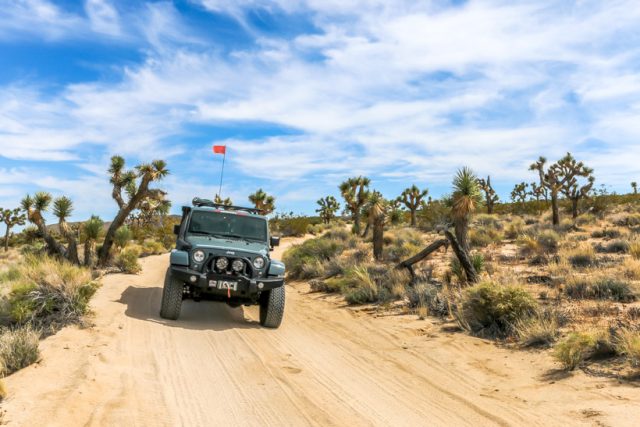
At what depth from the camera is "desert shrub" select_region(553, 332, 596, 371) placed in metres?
6.63

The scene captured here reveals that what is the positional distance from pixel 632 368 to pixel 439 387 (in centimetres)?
265

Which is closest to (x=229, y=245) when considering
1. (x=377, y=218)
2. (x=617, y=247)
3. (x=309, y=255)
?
(x=309, y=255)

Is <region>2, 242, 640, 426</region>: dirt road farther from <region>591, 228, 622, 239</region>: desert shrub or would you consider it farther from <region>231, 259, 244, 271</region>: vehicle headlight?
<region>591, 228, 622, 239</region>: desert shrub

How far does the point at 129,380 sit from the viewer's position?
568 cm

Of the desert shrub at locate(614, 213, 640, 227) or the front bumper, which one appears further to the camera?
the desert shrub at locate(614, 213, 640, 227)

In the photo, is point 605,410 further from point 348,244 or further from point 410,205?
point 410,205

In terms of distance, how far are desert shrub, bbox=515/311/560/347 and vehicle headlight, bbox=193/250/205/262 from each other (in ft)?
20.0

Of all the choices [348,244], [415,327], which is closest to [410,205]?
[348,244]

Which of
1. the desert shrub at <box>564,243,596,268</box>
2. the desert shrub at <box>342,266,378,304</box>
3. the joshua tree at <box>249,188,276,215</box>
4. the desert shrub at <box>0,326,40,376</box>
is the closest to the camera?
the desert shrub at <box>0,326,40,376</box>

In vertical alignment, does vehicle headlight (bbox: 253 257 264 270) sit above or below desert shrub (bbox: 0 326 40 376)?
above

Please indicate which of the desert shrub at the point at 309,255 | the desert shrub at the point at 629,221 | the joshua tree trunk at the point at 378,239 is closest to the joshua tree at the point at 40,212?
the desert shrub at the point at 309,255

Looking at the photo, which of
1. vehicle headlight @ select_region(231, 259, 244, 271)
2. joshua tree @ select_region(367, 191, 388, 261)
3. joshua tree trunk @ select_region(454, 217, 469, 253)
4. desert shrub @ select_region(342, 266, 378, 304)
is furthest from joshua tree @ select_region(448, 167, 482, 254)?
vehicle headlight @ select_region(231, 259, 244, 271)

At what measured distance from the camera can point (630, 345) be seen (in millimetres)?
6379

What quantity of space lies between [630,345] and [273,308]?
6.05m
